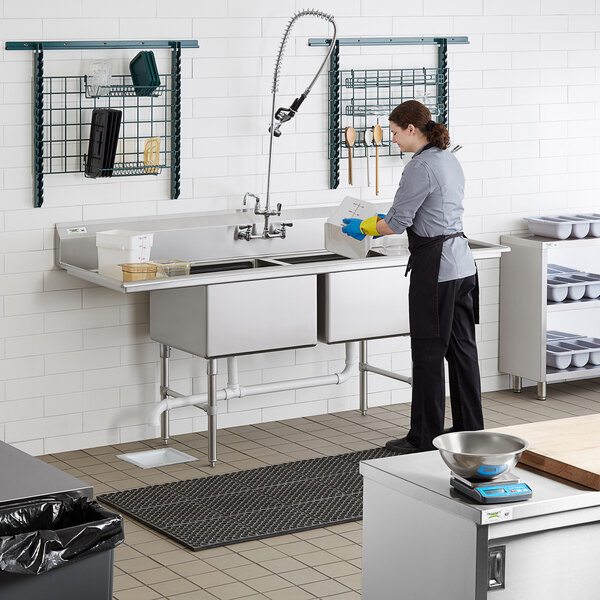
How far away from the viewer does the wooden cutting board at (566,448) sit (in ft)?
9.41

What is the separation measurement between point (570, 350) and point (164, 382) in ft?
7.99

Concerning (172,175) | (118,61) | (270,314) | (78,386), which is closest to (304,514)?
(270,314)

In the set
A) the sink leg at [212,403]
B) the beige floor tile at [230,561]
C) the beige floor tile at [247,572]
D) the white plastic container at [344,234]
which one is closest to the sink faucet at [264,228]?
the white plastic container at [344,234]

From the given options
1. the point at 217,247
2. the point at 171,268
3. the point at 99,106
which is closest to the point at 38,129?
the point at 99,106

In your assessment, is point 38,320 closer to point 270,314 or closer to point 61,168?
point 61,168

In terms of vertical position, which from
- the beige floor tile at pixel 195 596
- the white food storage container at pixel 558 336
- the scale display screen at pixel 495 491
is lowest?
the beige floor tile at pixel 195 596

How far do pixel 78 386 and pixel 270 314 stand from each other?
3.38 ft

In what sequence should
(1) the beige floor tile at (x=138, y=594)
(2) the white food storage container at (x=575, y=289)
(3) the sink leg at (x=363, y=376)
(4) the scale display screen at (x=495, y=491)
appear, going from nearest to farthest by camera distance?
(4) the scale display screen at (x=495, y=491) < (1) the beige floor tile at (x=138, y=594) < (3) the sink leg at (x=363, y=376) < (2) the white food storage container at (x=575, y=289)

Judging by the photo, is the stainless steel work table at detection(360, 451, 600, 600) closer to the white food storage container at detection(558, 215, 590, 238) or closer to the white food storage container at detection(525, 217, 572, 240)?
the white food storage container at detection(525, 217, 572, 240)

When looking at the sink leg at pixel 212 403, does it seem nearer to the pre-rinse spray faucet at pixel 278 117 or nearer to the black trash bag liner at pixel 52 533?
the pre-rinse spray faucet at pixel 278 117

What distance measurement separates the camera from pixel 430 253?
5277 mm

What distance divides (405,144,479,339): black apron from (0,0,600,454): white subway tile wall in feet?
3.54

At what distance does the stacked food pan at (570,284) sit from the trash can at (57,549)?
4281mm

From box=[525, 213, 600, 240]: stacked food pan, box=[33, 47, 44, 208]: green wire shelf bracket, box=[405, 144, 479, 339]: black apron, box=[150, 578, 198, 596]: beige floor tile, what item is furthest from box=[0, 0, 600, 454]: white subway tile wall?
box=[150, 578, 198, 596]: beige floor tile
